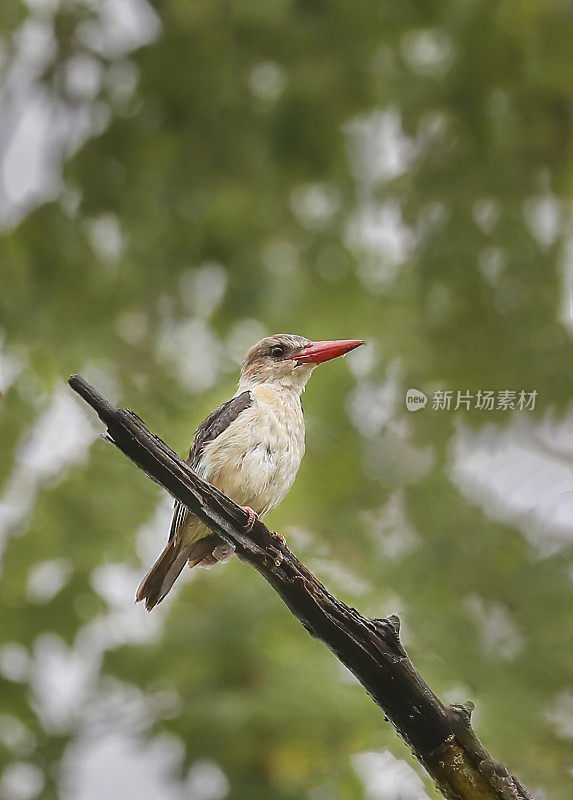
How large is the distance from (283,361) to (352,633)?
503mm

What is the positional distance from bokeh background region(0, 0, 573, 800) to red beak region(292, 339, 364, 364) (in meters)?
0.18

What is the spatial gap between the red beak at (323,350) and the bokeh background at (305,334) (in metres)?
0.18

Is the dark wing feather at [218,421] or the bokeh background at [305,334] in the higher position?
the bokeh background at [305,334]

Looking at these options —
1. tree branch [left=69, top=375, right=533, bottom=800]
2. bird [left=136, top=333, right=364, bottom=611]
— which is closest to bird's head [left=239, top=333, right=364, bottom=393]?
bird [left=136, top=333, right=364, bottom=611]

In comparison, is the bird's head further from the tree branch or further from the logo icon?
the tree branch

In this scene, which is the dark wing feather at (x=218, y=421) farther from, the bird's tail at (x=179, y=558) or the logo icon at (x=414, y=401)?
the logo icon at (x=414, y=401)

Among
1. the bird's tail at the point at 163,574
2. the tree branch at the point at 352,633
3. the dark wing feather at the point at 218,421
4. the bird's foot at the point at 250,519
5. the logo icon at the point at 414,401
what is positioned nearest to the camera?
the tree branch at the point at 352,633

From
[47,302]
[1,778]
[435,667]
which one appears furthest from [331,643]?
[1,778]

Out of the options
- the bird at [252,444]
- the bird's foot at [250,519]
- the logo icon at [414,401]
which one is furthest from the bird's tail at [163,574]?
the logo icon at [414,401]

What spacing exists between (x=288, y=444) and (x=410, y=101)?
2.67m

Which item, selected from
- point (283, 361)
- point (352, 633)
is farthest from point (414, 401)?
point (352, 633)

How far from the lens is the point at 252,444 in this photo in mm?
1604

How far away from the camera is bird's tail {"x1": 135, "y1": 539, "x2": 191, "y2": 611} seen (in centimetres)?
146

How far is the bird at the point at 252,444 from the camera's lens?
1.52 m
